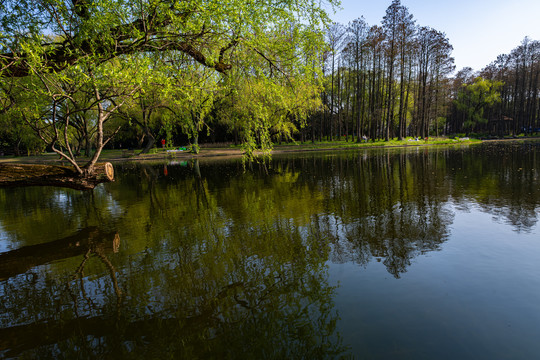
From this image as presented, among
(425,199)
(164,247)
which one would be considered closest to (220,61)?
(164,247)

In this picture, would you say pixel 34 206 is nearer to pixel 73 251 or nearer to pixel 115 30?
pixel 73 251

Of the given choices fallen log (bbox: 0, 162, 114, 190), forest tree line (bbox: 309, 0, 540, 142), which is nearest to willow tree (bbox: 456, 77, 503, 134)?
forest tree line (bbox: 309, 0, 540, 142)

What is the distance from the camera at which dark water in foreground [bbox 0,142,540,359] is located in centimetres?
357

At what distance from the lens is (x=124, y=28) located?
8.08 m

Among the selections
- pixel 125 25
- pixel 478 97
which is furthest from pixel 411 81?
pixel 125 25

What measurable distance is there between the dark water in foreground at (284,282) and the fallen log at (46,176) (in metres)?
1.47

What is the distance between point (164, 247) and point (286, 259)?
305 cm

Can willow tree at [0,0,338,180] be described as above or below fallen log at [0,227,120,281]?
above

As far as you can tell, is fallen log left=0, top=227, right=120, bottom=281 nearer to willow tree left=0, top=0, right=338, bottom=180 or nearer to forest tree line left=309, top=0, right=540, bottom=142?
willow tree left=0, top=0, right=338, bottom=180

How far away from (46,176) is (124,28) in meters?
4.90

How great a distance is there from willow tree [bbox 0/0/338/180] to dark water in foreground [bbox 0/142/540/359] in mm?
3466

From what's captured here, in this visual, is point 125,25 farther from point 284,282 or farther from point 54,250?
point 284,282

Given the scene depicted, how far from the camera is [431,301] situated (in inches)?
167

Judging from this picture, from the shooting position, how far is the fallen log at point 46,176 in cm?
860
